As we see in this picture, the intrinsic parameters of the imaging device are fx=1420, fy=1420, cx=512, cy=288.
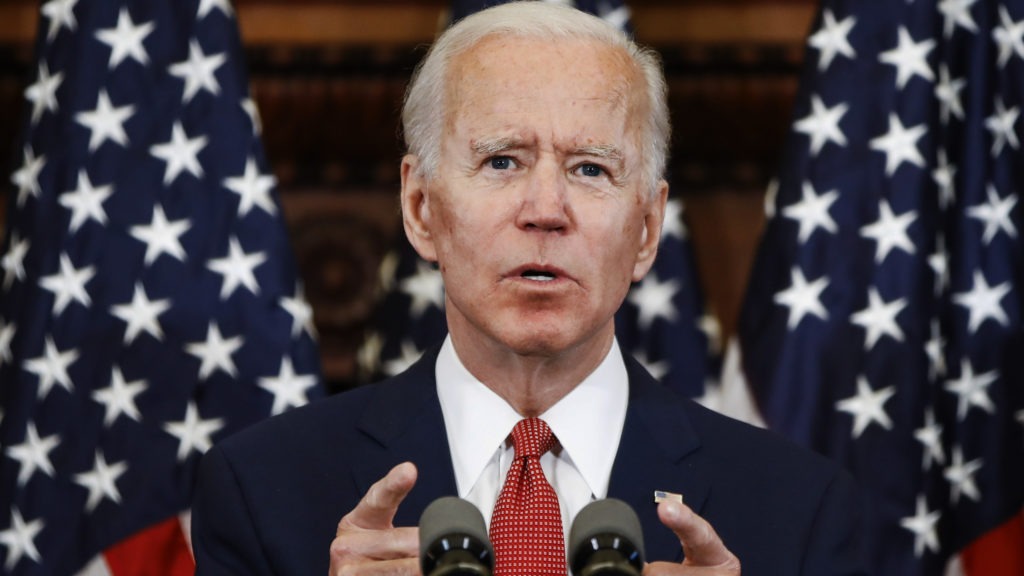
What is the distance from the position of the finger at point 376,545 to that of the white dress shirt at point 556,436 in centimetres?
37

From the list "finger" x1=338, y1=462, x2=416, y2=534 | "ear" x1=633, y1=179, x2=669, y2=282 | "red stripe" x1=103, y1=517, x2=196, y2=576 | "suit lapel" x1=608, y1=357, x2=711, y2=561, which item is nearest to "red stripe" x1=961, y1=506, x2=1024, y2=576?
"suit lapel" x1=608, y1=357, x2=711, y2=561

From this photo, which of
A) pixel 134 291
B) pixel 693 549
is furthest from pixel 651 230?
pixel 134 291

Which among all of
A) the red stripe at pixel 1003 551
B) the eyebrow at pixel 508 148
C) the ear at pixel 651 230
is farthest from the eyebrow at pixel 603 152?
the red stripe at pixel 1003 551

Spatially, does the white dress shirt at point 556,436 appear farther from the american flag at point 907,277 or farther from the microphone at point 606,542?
the american flag at point 907,277

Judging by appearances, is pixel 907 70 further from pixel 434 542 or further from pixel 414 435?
pixel 434 542

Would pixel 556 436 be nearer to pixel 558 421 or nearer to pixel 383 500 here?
pixel 558 421

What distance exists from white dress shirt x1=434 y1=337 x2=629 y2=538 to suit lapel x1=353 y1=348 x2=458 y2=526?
0.08 feet

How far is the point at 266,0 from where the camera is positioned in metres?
4.45

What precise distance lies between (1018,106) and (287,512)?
211cm

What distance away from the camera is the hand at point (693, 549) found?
1.65 m

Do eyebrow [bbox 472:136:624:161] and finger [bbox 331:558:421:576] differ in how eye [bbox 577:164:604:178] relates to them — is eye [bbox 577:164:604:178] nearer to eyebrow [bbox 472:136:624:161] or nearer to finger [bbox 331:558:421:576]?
eyebrow [bbox 472:136:624:161]

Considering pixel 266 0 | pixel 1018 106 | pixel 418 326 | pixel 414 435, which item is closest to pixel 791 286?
pixel 1018 106

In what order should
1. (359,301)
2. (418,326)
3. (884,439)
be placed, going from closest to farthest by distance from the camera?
(884,439) → (418,326) → (359,301)

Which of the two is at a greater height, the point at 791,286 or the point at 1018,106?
the point at 1018,106
